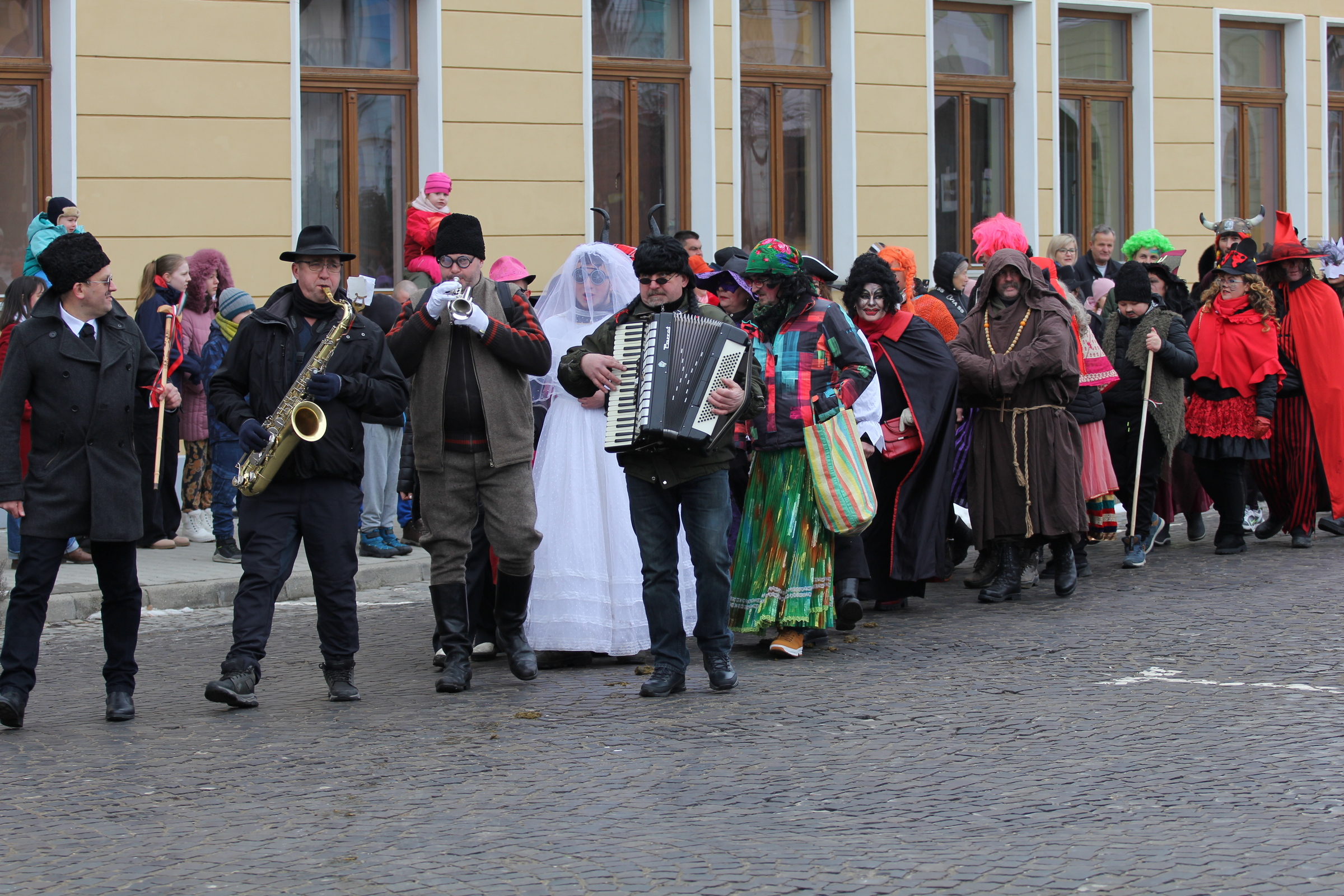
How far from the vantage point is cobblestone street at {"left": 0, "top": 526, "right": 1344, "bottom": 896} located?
14.9 feet

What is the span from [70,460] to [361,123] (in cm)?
849

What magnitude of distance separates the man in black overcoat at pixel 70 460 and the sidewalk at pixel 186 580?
2.37 meters

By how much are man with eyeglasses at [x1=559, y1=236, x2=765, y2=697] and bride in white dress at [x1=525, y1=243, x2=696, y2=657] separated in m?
0.66

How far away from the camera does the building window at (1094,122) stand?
703 inches

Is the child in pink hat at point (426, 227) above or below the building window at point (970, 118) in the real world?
below

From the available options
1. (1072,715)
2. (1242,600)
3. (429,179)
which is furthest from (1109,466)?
(429,179)

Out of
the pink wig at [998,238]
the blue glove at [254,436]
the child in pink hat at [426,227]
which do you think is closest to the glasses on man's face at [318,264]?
the blue glove at [254,436]

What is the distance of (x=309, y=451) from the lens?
6699 millimetres

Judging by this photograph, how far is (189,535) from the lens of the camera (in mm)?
11680

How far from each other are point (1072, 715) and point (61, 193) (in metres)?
9.56

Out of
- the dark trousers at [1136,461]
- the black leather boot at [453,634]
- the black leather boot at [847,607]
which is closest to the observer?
the black leather boot at [453,634]

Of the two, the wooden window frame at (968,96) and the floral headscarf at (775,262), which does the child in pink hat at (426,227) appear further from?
the wooden window frame at (968,96)

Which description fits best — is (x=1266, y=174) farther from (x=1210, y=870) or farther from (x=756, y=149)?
(x=1210, y=870)

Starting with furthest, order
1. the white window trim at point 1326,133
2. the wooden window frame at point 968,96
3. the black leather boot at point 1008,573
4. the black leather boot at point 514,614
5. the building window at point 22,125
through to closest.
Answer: the white window trim at point 1326,133 → the wooden window frame at point 968,96 → the building window at point 22,125 → the black leather boot at point 1008,573 → the black leather boot at point 514,614
